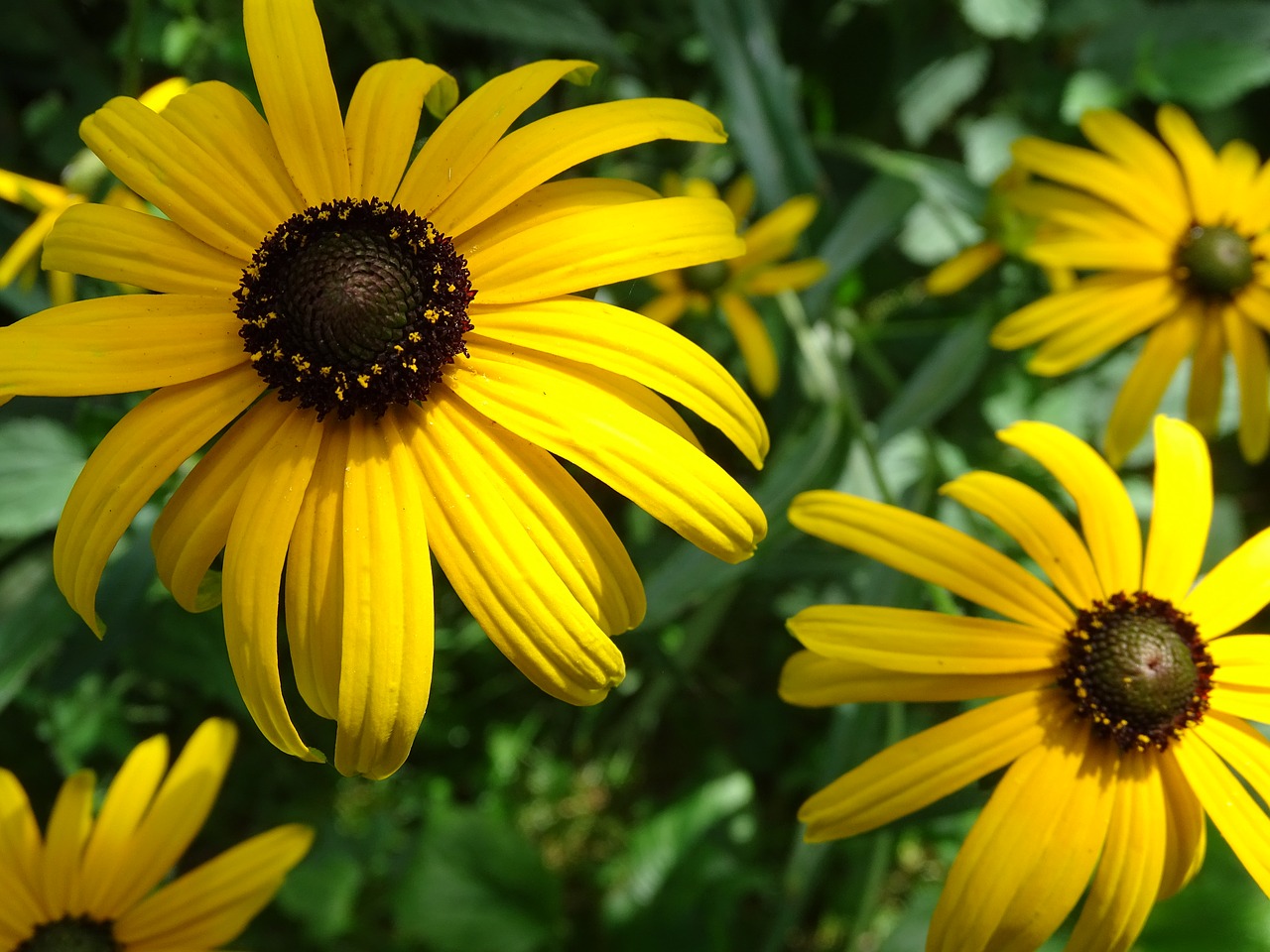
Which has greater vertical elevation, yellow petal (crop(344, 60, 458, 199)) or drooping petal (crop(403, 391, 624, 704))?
yellow petal (crop(344, 60, 458, 199))

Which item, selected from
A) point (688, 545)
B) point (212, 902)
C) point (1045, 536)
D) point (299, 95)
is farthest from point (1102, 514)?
point (212, 902)

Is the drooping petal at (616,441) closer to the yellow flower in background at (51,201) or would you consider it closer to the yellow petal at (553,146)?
the yellow petal at (553,146)

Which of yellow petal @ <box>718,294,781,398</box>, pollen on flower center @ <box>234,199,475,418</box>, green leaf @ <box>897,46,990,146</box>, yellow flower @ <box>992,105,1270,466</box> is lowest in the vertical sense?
pollen on flower center @ <box>234,199,475,418</box>

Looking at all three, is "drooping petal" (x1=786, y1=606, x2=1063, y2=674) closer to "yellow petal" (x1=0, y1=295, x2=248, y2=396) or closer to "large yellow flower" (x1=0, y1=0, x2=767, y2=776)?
"large yellow flower" (x1=0, y1=0, x2=767, y2=776)

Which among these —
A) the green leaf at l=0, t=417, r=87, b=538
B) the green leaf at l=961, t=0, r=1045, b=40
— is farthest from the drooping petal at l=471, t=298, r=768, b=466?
the green leaf at l=961, t=0, r=1045, b=40

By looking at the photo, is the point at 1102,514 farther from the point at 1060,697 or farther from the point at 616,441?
the point at 616,441

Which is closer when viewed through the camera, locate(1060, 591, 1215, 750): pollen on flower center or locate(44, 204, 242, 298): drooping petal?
locate(44, 204, 242, 298): drooping petal

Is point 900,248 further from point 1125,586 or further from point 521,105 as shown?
point 521,105
